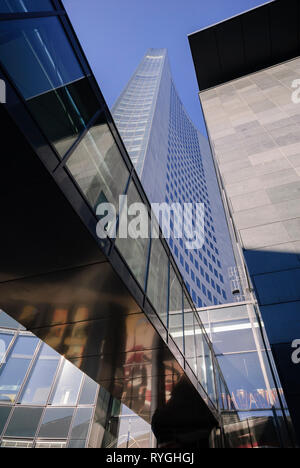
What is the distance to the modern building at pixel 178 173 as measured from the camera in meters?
56.7

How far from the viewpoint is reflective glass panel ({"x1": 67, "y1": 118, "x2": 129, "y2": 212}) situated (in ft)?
14.1

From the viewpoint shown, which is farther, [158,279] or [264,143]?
[264,143]

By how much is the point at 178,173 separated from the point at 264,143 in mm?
75565

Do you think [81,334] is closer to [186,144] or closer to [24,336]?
[24,336]

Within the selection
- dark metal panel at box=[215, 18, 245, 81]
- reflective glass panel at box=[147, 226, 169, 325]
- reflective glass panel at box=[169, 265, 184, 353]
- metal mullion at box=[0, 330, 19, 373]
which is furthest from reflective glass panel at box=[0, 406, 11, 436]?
dark metal panel at box=[215, 18, 245, 81]

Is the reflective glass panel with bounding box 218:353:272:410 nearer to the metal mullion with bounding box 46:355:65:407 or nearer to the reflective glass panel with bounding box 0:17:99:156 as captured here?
the metal mullion with bounding box 46:355:65:407

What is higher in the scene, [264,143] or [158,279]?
[264,143]

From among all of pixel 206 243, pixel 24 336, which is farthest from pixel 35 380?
pixel 206 243

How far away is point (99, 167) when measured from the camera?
16.6 feet

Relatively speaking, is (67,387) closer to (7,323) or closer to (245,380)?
(7,323)

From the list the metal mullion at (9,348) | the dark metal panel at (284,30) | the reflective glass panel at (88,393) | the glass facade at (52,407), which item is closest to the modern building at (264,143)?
the dark metal panel at (284,30)

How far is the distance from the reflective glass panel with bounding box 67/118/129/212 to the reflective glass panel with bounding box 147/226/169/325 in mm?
2134

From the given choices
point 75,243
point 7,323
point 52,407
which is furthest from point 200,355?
point 7,323

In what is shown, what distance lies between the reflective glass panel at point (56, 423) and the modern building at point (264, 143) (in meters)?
13.4
